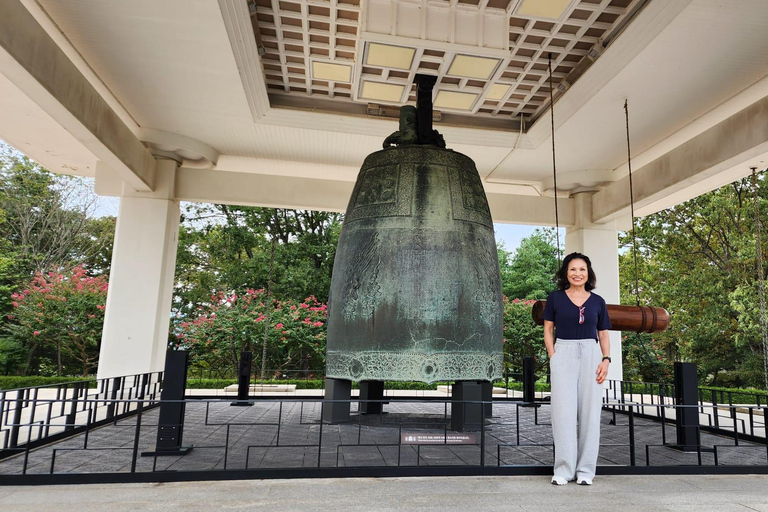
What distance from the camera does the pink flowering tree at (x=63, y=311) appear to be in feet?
51.0

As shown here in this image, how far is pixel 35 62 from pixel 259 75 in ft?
8.73

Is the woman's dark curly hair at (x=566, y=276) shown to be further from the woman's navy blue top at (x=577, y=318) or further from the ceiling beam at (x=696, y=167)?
the ceiling beam at (x=696, y=167)

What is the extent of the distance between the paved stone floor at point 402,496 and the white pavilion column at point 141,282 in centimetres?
652

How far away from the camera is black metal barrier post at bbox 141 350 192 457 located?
4.51 meters

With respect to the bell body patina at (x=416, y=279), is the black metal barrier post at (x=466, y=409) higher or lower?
lower

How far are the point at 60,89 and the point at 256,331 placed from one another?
9.65 metres

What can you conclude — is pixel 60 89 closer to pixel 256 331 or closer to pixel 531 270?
pixel 256 331

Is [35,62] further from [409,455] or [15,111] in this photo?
[409,455]

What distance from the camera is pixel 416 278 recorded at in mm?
4000

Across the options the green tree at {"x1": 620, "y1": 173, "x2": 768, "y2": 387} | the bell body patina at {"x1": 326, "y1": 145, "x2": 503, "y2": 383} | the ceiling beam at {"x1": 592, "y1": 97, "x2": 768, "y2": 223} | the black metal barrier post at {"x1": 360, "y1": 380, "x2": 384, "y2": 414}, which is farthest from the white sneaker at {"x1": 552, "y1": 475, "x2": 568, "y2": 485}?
the green tree at {"x1": 620, "y1": 173, "x2": 768, "y2": 387}

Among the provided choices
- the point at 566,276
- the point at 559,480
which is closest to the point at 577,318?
the point at 566,276

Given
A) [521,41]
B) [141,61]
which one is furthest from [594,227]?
[141,61]

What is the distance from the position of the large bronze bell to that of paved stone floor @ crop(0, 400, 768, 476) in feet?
1.58

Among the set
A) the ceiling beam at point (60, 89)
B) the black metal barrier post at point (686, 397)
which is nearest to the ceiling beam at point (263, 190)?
the ceiling beam at point (60, 89)
